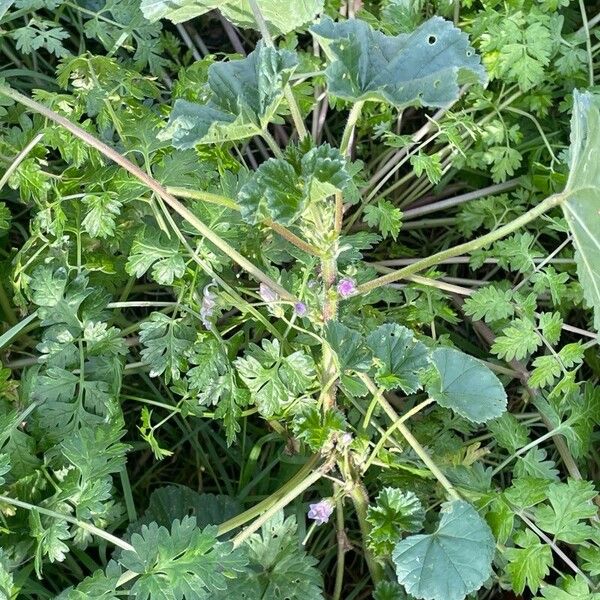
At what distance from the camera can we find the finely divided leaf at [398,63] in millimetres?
1068

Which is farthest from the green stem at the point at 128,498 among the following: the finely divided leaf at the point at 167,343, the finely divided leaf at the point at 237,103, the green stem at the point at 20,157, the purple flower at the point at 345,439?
→ the finely divided leaf at the point at 237,103

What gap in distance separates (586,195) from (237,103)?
55 centimetres

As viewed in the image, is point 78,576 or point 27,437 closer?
point 27,437

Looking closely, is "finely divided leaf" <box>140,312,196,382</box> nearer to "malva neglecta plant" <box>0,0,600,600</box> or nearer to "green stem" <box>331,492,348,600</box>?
"malva neglecta plant" <box>0,0,600,600</box>

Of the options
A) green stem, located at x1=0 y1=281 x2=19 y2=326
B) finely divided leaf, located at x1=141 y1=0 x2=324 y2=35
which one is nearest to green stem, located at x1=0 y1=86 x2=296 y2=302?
finely divided leaf, located at x1=141 y1=0 x2=324 y2=35

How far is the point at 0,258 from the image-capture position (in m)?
1.99

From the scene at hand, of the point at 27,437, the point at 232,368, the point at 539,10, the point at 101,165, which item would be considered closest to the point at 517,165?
the point at 539,10

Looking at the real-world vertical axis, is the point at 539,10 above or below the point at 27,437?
above

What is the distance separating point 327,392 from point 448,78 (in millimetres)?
632

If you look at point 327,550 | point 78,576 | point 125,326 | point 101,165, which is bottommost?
point 327,550

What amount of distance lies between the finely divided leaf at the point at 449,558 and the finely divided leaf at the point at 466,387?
172mm

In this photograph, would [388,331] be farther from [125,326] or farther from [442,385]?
[125,326]

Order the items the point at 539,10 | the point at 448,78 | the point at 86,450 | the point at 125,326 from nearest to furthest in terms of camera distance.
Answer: the point at 448,78 → the point at 86,450 → the point at 539,10 → the point at 125,326

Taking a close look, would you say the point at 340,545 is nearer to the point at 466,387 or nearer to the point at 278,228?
the point at 466,387
